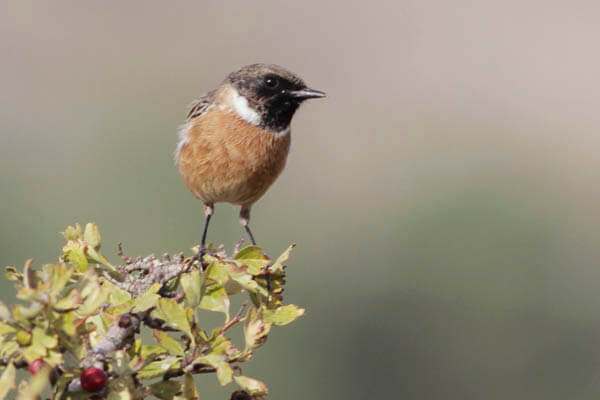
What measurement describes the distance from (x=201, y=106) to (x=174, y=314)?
2415mm

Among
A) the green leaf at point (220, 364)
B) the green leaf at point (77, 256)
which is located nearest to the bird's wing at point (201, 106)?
the green leaf at point (77, 256)

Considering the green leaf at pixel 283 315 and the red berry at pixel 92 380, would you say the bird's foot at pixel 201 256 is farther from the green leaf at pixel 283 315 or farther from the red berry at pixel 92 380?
the red berry at pixel 92 380

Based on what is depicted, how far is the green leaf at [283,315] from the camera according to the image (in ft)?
8.24

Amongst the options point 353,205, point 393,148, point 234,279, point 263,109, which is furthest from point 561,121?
point 234,279

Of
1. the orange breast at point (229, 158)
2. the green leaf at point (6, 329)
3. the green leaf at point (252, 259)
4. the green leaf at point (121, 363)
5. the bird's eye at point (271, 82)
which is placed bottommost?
the green leaf at point (121, 363)

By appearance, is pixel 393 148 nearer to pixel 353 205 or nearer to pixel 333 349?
pixel 353 205

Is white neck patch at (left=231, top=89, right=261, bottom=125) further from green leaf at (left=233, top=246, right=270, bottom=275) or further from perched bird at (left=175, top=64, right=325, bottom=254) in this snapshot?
green leaf at (left=233, top=246, right=270, bottom=275)

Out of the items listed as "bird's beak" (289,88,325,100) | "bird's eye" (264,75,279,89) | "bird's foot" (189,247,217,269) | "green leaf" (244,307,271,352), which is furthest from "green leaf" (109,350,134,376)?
"bird's eye" (264,75,279,89)

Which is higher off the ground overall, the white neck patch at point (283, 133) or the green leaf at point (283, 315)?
the white neck patch at point (283, 133)

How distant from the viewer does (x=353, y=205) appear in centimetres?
2031

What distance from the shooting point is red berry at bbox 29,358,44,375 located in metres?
2.01

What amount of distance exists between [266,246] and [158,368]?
33.3 ft

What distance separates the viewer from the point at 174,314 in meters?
2.35

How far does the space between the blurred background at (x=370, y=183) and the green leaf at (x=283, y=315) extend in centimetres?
293
